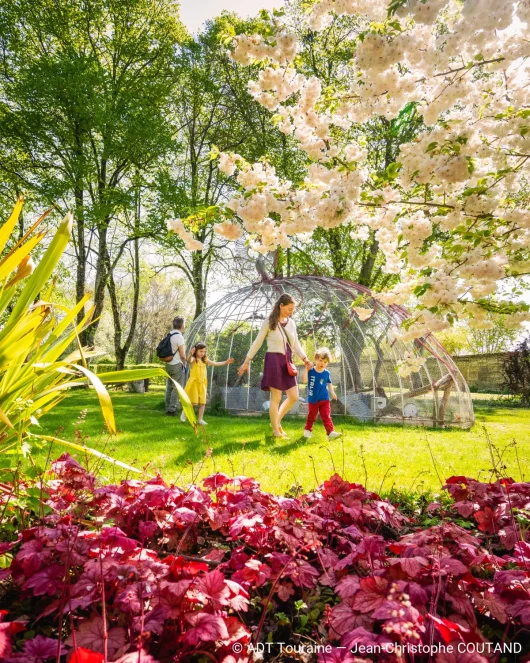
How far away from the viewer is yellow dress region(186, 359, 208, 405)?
7438 mm

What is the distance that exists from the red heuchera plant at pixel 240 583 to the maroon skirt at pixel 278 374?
3990 millimetres

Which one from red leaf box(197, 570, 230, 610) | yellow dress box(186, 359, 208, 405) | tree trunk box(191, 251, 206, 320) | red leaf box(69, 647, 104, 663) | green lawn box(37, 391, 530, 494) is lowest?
green lawn box(37, 391, 530, 494)

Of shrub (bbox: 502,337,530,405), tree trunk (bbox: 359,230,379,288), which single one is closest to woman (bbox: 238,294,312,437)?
tree trunk (bbox: 359,230,379,288)

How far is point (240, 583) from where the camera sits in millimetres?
1463

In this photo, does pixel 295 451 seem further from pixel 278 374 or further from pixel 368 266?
pixel 368 266

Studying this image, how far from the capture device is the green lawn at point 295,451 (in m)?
3.58

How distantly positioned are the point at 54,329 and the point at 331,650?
6.63ft

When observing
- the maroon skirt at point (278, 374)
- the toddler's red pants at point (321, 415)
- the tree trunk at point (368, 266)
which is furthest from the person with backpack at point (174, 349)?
the tree trunk at point (368, 266)

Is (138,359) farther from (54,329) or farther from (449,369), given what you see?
(54,329)

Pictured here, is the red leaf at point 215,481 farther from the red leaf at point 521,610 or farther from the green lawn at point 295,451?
the red leaf at point 521,610

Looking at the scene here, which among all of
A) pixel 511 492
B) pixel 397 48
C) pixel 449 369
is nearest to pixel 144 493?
pixel 511 492

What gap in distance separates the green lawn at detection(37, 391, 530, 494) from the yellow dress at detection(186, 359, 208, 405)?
51 cm

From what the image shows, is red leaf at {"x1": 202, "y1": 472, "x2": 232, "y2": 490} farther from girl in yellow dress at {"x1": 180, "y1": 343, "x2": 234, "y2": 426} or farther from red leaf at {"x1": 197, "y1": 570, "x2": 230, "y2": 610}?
girl in yellow dress at {"x1": 180, "y1": 343, "x2": 234, "y2": 426}

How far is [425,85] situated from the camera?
9.87ft
